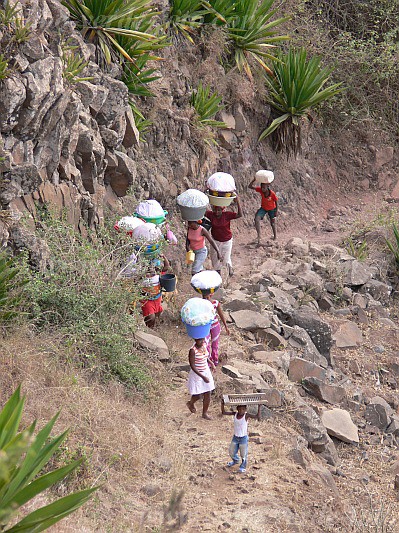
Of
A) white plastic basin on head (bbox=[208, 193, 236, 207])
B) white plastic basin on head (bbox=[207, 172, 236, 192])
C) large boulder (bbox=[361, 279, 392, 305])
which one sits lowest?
large boulder (bbox=[361, 279, 392, 305])

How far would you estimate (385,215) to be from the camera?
13016mm

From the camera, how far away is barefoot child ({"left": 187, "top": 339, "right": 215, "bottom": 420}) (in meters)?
6.70

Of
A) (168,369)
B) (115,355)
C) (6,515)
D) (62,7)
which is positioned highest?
(62,7)

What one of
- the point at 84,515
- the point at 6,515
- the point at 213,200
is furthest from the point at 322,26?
the point at 6,515

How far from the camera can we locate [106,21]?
369 inches

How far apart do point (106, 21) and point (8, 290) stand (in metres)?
4.15

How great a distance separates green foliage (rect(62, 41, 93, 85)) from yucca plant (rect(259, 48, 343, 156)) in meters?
4.62

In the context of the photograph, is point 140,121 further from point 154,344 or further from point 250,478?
point 250,478

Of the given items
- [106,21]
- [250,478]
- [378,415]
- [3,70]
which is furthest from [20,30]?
[378,415]

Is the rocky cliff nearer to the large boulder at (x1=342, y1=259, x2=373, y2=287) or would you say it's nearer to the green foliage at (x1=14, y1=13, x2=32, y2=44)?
the green foliage at (x1=14, y1=13, x2=32, y2=44)

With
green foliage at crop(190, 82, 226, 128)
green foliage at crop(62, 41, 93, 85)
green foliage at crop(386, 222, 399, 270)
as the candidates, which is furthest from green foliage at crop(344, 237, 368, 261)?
green foliage at crop(62, 41, 93, 85)

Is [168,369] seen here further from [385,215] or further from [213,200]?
[385,215]

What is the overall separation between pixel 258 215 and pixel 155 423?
541 cm

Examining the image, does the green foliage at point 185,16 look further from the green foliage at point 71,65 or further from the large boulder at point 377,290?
the large boulder at point 377,290
